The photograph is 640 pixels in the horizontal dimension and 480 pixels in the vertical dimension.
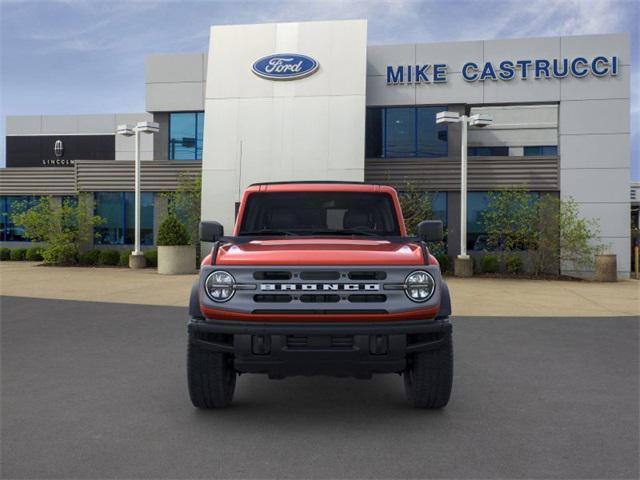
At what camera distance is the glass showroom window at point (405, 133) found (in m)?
23.0

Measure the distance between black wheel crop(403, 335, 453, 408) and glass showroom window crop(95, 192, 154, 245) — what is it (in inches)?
874

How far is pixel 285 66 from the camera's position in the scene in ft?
70.1

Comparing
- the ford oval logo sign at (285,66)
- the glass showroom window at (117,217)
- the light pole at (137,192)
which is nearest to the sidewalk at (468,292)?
the light pole at (137,192)

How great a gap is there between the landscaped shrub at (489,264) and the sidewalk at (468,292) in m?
1.28

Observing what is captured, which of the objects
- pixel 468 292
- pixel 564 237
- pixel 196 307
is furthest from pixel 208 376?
pixel 564 237

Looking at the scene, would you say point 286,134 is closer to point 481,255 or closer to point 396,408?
point 481,255

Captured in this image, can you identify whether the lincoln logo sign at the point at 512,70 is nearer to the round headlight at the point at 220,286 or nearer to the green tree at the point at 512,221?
the green tree at the point at 512,221

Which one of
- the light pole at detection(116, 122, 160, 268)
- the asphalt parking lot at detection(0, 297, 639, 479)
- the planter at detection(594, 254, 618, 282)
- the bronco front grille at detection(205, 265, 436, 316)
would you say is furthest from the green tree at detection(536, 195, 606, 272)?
the bronco front grille at detection(205, 265, 436, 316)

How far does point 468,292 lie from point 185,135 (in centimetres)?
1574

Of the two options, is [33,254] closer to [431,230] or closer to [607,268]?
[607,268]

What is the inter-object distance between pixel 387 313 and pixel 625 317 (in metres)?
8.19

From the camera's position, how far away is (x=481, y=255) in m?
21.1

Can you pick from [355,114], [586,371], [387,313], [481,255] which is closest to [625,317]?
[586,371]

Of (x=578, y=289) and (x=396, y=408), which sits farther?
(x=578, y=289)
